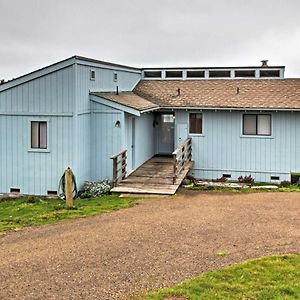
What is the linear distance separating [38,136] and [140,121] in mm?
5322

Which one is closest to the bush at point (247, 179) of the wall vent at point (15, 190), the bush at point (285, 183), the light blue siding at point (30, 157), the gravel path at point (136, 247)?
the bush at point (285, 183)

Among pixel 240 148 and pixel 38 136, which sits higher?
pixel 38 136

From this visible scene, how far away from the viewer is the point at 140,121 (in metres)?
21.5

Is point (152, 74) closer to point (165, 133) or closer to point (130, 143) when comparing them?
point (165, 133)

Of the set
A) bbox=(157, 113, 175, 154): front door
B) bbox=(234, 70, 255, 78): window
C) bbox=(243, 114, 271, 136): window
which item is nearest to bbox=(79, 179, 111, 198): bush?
A: bbox=(243, 114, 271, 136): window

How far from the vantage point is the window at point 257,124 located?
69.3 ft

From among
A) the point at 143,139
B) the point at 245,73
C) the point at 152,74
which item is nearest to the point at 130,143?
the point at 143,139

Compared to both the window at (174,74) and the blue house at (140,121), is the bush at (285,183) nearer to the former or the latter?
the blue house at (140,121)

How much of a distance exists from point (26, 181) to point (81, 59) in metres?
4.74

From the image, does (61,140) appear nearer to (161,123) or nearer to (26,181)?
(26,181)

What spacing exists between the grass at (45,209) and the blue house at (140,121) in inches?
50.7

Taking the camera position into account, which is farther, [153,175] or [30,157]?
[153,175]

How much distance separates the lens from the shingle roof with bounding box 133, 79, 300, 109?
21.2 m

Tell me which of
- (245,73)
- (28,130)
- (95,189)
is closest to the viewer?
(95,189)
